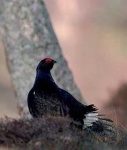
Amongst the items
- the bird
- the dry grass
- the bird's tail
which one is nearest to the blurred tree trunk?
the bird

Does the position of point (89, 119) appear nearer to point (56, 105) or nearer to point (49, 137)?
point (56, 105)

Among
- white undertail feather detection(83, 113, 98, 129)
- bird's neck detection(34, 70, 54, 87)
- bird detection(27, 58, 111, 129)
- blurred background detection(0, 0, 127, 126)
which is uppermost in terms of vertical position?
blurred background detection(0, 0, 127, 126)

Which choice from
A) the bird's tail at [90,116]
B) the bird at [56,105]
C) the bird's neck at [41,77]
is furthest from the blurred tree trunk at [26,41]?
the bird's tail at [90,116]

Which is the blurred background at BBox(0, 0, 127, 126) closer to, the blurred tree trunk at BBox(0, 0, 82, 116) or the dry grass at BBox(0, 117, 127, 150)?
the blurred tree trunk at BBox(0, 0, 82, 116)

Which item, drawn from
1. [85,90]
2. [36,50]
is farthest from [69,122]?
[85,90]

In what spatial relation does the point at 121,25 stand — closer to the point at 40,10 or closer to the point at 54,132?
the point at 40,10

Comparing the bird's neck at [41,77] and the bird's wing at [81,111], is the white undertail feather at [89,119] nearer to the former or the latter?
the bird's wing at [81,111]
